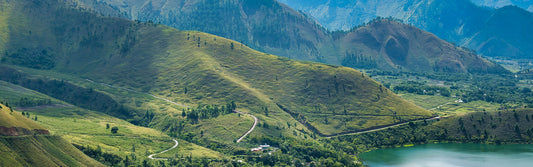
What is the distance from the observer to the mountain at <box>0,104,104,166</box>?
14675 cm

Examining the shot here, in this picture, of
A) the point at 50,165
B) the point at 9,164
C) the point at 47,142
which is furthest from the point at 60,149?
the point at 9,164

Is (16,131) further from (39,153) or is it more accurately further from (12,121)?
(39,153)

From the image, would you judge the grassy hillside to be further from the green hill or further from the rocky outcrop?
the rocky outcrop

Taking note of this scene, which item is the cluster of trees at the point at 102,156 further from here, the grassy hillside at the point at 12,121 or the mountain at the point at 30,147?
the grassy hillside at the point at 12,121

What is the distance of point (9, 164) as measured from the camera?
461 ft

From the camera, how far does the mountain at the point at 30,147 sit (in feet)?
481

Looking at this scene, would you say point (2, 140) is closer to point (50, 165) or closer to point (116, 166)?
point (50, 165)

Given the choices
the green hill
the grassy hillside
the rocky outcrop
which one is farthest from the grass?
the grassy hillside

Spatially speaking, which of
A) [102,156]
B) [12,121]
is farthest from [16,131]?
[102,156]

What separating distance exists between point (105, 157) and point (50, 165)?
41.3m

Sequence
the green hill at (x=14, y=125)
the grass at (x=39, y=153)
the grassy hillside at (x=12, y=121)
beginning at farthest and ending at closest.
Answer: the grassy hillside at (x=12, y=121) < the green hill at (x=14, y=125) < the grass at (x=39, y=153)

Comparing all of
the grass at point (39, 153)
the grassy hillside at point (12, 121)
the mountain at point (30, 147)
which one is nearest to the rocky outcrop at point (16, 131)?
the mountain at point (30, 147)

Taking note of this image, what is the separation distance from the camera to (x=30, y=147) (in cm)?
15338

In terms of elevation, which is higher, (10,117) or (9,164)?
(10,117)
